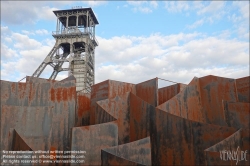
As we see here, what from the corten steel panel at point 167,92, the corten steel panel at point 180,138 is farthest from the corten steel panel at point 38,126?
the corten steel panel at point 167,92

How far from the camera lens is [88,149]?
25.0 ft

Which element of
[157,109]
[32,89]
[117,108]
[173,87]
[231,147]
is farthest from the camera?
[173,87]

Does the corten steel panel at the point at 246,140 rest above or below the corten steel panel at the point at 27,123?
below

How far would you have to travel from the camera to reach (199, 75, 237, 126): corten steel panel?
9.50 m

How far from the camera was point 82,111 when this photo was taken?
11.2 m

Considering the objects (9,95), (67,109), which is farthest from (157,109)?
(9,95)

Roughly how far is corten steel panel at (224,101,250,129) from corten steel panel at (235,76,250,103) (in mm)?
1895

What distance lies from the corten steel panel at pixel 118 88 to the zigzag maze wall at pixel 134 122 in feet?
0.15

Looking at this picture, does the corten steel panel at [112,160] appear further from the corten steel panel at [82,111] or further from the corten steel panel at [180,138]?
the corten steel panel at [82,111]

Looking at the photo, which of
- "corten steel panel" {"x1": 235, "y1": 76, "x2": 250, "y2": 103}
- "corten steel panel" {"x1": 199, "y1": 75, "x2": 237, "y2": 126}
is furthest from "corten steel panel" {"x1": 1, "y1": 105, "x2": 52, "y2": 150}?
"corten steel panel" {"x1": 235, "y1": 76, "x2": 250, "y2": 103}

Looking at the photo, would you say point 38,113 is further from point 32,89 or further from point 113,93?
point 113,93

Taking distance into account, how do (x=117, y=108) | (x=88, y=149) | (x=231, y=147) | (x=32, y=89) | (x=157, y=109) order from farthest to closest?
(x=117, y=108) < (x=32, y=89) < (x=157, y=109) < (x=88, y=149) < (x=231, y=147)

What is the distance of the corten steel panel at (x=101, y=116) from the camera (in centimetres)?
891

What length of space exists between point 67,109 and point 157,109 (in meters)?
3.36
